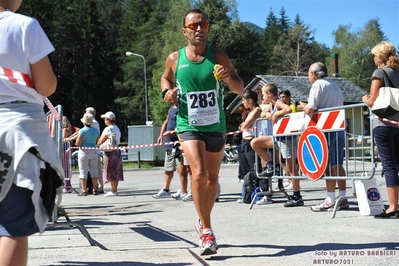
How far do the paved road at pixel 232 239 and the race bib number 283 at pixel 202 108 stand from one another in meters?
1.23

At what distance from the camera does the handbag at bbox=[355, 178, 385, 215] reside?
8289 mm

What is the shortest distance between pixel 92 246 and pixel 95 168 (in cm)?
847

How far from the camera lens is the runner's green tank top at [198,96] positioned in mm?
5965

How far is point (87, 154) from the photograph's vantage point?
571 inches

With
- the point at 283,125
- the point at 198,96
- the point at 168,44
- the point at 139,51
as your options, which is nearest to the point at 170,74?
the point at 198,96

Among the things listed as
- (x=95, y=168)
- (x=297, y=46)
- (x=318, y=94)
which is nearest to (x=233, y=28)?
(x=297, y=46)

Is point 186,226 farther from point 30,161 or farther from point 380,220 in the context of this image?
point 30,161

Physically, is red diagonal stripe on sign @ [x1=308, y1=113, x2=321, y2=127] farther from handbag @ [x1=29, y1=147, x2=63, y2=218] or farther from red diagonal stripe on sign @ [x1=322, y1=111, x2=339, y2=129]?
handbag @ [x1=29, y1=147, x2=63, y2=218]

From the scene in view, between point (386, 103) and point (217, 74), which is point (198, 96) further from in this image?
point (386, 103)

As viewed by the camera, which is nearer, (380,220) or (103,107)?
(380,220)

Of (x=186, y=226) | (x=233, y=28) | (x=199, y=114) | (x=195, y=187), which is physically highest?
(x=233, y=28)

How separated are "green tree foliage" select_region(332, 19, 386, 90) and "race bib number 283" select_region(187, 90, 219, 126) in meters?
86.8

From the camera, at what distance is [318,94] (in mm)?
9203

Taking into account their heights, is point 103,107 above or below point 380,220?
above
